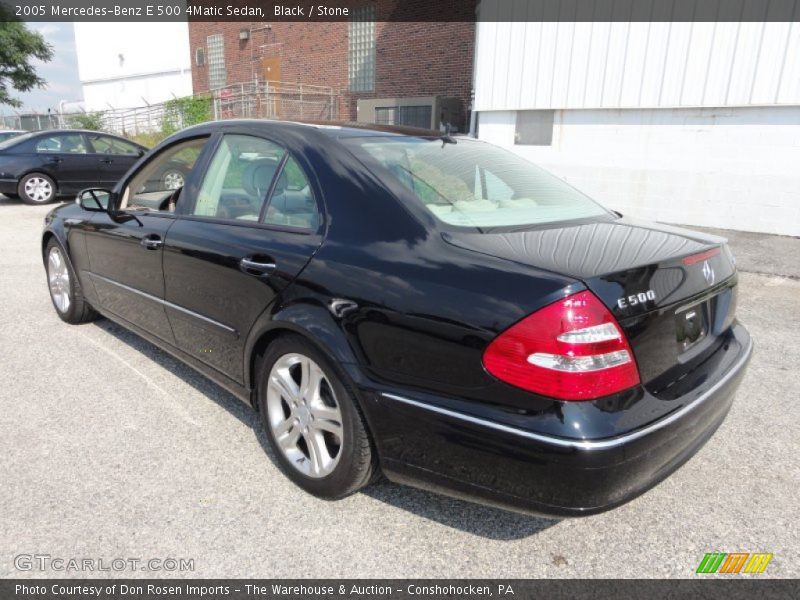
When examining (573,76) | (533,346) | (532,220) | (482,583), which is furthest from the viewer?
(573,76)

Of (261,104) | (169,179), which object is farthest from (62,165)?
(261,104)

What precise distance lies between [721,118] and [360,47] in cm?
1552

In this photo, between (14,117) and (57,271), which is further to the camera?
(14,117)

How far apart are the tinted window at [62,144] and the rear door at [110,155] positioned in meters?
0.20

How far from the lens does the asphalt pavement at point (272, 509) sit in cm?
217

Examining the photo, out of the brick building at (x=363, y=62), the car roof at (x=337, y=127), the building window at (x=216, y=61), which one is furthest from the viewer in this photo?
the building window at (x=216, y=61)

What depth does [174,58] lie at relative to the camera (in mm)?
32312

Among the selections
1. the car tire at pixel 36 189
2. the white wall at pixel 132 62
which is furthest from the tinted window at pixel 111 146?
the white wall at pixel 132 62

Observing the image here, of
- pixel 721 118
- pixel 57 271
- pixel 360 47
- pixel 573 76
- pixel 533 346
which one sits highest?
pixel 360 47

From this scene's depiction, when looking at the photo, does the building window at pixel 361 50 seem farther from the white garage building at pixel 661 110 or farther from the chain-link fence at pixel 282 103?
the white garage building at pixel 661 110

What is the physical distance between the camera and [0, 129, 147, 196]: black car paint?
1151 centimetres

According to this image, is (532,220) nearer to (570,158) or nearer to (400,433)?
(400,433)

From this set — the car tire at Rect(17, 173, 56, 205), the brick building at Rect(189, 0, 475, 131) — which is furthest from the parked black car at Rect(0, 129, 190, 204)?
the brick building at Rect(189, 0, 475, 131)

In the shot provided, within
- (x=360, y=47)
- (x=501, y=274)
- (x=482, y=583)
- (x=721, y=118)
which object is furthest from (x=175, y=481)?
(x=360, y=47)
